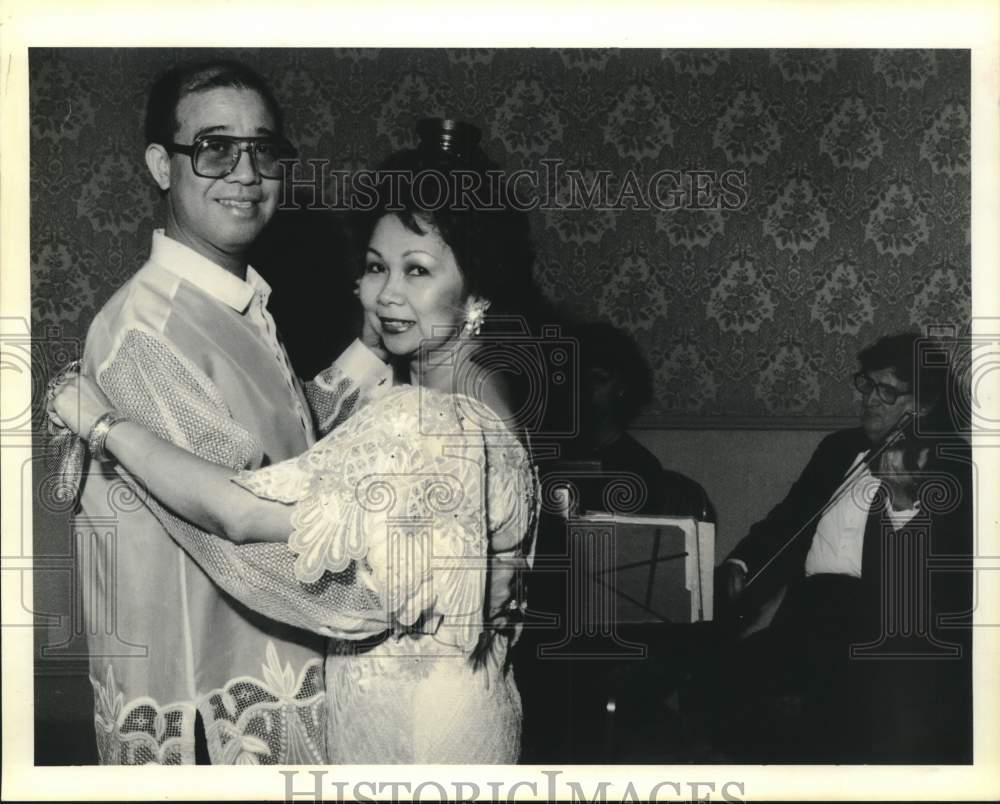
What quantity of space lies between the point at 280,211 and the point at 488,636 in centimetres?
127

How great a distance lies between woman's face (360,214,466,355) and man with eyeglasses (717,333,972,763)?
104cm

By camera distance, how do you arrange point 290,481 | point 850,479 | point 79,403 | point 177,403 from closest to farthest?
point 290,481
point 177,403
point 79,403
point 850,479

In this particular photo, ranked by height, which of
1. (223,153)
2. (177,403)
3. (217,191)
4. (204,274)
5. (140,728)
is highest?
(223,153)

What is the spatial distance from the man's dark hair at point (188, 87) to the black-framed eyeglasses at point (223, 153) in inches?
2.3

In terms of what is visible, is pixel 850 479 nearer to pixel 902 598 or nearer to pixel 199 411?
pixel 902 598

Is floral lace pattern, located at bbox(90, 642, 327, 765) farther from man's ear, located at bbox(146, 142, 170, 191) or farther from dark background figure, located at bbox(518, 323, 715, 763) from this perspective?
man's ear, located at bbox(146, 142, 170, 191)

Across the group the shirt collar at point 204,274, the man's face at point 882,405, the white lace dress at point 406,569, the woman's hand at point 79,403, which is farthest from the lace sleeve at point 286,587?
the man's face at point 882,405

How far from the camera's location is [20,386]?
317cm

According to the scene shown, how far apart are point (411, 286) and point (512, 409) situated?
42 centimetres

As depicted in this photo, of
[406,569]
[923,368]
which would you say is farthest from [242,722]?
[923,368]

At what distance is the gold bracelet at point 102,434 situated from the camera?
3.02 m

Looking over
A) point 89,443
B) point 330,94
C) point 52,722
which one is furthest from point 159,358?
point 52,722

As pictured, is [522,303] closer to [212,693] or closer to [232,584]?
[232,584]

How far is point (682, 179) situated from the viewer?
3.20m
